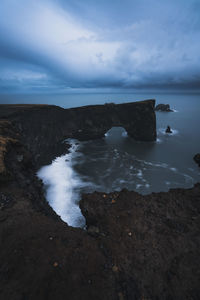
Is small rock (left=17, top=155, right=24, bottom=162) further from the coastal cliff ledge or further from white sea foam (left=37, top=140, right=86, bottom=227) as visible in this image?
white sea foam (left=37, top=140, right=86, bottom=227)

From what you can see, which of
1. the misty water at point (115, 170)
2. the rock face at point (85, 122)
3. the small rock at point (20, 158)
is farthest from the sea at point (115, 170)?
the small rock at point (20, 158)

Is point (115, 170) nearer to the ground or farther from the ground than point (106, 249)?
nearer to the ground

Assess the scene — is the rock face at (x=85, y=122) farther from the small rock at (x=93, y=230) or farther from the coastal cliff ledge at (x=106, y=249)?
the small rock at (x=93, y=230)

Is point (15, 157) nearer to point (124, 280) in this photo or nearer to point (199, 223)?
point (124, 280)

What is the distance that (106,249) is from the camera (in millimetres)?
6297

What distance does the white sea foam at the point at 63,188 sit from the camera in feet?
60.8

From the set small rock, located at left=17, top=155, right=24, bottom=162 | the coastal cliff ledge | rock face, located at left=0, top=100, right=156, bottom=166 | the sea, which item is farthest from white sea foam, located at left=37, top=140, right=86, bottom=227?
the coastal cliff ledge

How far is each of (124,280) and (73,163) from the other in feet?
93.9

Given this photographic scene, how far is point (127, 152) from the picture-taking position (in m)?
39.8

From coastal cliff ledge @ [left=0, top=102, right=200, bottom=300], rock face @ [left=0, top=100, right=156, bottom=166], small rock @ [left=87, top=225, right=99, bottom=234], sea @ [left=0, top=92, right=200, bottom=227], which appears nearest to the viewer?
coastal cliff ledge @ [left=0, top=102, right=200, bottom=300]

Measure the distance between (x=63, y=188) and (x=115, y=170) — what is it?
11.4 meters

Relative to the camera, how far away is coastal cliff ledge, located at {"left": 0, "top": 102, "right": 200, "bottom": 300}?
4988 mm

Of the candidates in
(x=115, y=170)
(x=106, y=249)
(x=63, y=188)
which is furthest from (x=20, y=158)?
(x=115, y=170)

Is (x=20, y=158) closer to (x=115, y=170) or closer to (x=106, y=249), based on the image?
(x=106, y=249)
